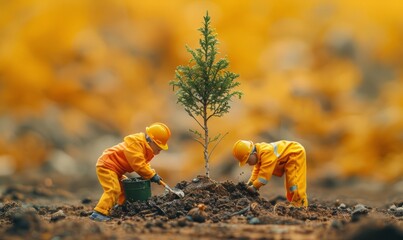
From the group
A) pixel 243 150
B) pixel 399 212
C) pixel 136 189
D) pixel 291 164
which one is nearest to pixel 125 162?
pixel 136 189

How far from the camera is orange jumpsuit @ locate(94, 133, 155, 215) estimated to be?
1411 centimetres

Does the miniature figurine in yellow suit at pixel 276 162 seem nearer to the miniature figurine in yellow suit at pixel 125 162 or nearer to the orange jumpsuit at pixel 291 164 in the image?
the orange jumpsuit at pixel 291 164

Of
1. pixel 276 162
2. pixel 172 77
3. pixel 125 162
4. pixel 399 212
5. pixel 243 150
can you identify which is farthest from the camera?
pixel 172 77

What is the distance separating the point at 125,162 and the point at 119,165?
0.53ft

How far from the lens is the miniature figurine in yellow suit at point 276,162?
48.5 ft

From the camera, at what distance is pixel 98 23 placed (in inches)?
2069

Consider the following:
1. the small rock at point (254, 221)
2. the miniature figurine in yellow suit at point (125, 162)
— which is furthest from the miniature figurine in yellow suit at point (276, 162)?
the small rock at point (254, 221)

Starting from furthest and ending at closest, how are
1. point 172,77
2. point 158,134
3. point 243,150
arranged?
point 172,77 < point 243,150 < point 158,134

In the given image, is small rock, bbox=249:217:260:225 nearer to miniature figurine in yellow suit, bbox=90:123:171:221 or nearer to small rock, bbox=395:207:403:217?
miniature figurine in yellow suit, bbox=90:123:171:221

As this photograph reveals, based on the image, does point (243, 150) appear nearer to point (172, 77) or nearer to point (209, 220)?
point (209, 220)

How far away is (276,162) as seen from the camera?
49.3 feet

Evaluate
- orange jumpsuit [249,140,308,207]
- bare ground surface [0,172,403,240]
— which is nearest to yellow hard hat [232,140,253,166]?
orange jumpsuit [249,140,308,207]

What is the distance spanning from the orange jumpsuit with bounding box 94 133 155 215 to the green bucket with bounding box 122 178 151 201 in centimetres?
14

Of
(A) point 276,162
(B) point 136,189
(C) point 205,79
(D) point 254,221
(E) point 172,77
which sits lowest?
(D) point 254,221
